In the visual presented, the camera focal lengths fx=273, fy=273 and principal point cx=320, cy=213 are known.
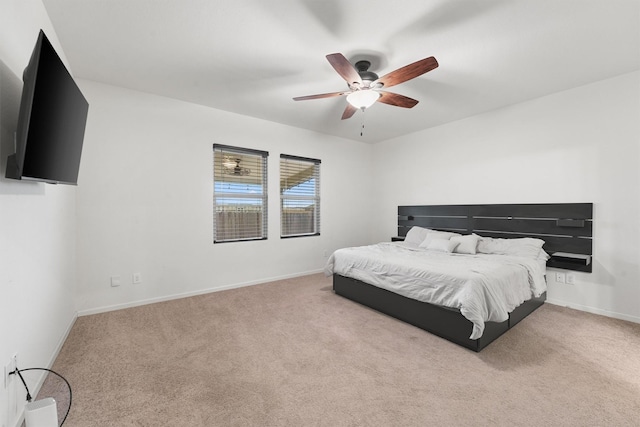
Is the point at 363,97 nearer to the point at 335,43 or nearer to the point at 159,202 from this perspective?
the point at 335,43

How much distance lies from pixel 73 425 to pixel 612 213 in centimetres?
491

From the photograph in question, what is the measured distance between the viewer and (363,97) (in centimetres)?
258

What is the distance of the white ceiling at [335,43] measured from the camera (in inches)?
76.9

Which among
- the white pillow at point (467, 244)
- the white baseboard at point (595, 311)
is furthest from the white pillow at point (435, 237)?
the white baseboard at point (595, 311)

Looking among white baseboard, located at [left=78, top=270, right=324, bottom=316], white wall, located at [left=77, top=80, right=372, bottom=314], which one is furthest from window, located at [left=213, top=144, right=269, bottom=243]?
white baseboard, located at [left=78, top=270, right=324, bottom=316]

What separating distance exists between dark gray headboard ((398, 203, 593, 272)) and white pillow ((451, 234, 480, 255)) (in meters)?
0.46

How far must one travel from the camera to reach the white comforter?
2.26 m

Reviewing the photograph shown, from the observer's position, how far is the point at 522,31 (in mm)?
2184

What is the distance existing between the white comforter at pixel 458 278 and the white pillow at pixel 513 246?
0.64ft

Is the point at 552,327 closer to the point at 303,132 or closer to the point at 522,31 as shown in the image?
the point at 522,31

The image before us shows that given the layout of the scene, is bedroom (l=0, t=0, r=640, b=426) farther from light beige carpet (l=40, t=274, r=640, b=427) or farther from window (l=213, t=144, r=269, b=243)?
light beige carpet (l=40, t=274, r=640, b=427)

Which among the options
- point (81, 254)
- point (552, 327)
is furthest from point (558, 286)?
point (81, 254)

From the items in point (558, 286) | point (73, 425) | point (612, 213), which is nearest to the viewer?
point (73, 425)

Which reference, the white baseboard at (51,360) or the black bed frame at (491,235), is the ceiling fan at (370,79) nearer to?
the black bed frame at (491,235)
